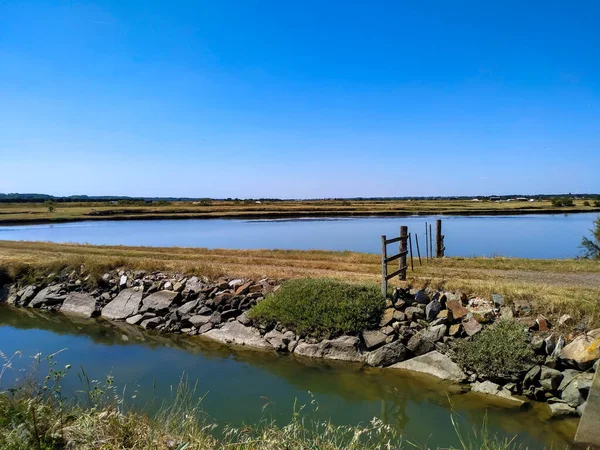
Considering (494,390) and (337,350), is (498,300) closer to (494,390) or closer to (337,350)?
(494,390)

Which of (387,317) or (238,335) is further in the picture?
(238,335)

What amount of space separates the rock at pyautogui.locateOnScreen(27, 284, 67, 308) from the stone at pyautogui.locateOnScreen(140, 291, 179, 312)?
18.4ft

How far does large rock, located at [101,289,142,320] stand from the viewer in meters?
19.0

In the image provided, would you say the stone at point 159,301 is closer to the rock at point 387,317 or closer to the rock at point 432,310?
the rock at point 387,317

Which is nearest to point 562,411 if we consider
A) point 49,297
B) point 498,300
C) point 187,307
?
point 498,300

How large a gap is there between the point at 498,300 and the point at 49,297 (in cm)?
2085

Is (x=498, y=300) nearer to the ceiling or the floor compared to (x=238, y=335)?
nearer to the ceiling

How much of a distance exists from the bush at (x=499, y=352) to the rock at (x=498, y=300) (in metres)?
1.05

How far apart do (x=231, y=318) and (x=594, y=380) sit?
38.9 ft

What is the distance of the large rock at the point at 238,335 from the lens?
14828 mm

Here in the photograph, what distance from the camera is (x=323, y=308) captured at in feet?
47.5

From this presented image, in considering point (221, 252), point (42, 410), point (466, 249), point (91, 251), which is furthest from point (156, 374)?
point (466, 249)

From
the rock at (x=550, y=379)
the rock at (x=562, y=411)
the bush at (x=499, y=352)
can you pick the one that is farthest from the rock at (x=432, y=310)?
the rock at (x=562, y=411)

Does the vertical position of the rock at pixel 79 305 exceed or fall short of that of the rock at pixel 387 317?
it falls short
